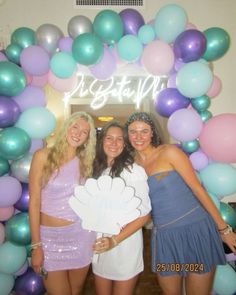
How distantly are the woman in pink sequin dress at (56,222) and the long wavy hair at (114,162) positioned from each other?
86 millimetres

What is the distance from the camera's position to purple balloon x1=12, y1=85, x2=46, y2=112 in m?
2.33

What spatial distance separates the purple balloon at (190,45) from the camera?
2182mm

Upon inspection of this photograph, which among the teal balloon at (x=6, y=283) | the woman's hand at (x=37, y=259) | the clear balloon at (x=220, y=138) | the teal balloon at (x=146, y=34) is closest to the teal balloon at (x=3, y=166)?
the woman's hand at (x=37, y=259)

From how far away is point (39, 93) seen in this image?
241cm

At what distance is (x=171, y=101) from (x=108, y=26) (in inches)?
33.0

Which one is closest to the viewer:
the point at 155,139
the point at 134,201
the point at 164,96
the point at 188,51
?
the point at 134,201

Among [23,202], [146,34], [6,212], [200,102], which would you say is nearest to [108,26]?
[146,34]

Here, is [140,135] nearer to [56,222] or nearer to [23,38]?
[56,222]

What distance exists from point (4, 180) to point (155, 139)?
133cm

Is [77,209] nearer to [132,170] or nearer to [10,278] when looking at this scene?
[132,170]

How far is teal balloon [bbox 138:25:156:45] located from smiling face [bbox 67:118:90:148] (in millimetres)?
999

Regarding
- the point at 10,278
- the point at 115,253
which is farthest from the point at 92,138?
the point at 10,278

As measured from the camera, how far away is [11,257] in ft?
7.66

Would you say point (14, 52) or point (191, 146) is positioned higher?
point (14, 52)
